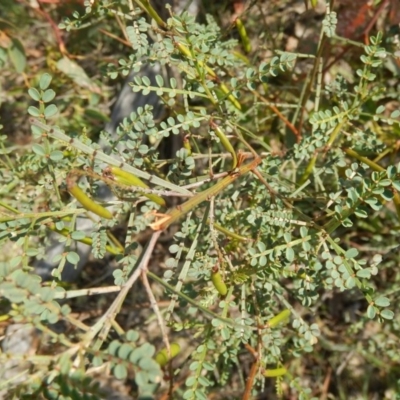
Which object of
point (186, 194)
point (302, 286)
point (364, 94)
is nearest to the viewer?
point (186, 194)

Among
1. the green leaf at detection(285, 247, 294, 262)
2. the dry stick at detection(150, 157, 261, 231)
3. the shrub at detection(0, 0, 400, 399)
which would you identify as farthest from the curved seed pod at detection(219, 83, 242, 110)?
the green leaf at detection(285, 247, 294, 262)

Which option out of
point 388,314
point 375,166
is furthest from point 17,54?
point 388,314

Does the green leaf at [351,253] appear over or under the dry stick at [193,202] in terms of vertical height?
under

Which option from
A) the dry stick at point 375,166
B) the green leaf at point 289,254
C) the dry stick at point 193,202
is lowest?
the green leaf at point 289,254

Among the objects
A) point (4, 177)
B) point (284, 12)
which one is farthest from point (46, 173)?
point (284, 12)

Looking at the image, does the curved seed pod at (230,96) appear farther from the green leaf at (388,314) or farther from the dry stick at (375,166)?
the green leaf at (388,314)

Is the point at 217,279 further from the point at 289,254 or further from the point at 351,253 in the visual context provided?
the point at 351,253

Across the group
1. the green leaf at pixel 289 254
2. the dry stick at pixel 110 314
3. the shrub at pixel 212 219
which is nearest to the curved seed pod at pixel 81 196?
the shrub at pixel 212 219

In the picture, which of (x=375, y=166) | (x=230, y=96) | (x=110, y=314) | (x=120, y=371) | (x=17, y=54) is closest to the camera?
(x=120, y=371)

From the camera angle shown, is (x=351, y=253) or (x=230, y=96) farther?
(x=230, y=96)

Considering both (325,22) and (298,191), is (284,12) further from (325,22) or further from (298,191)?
(298,191)

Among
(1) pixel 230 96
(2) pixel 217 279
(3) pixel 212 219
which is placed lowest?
(2) pixel 217 279
